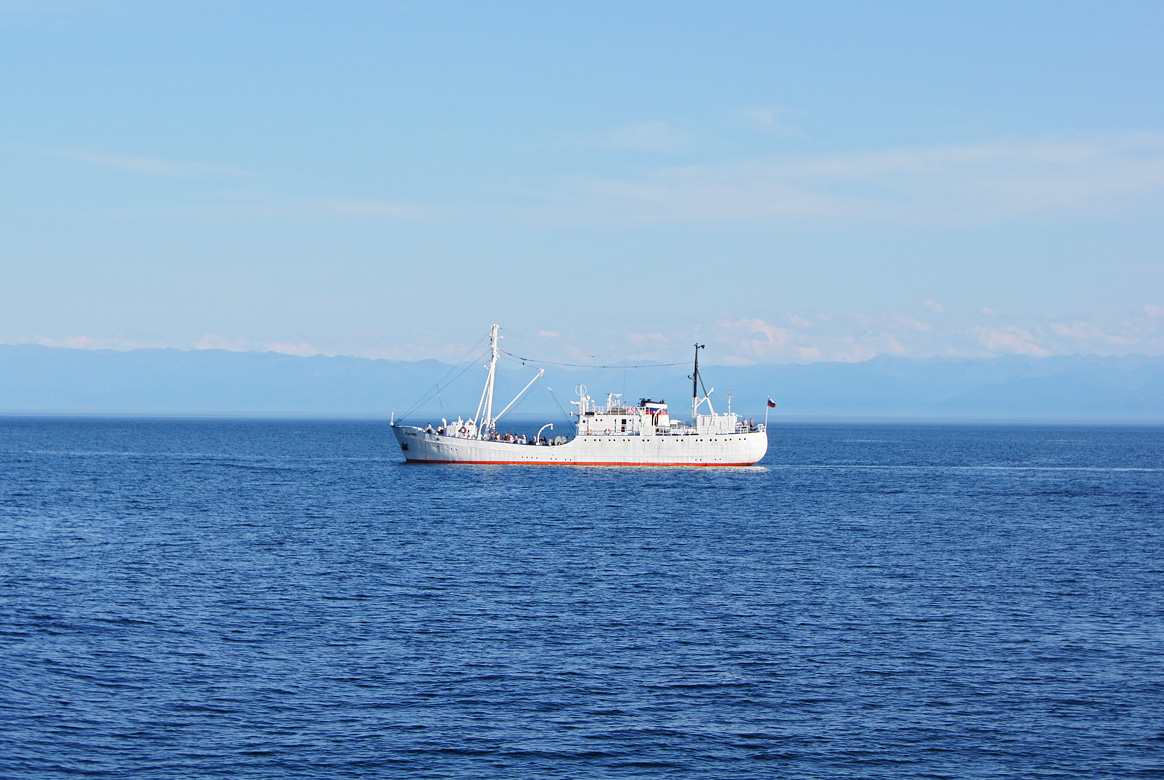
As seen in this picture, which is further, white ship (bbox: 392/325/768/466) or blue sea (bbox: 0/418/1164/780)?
white ship (bbox: 392/325/768/466)

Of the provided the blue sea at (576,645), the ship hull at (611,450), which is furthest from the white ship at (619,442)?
the blue sea at (576,645)

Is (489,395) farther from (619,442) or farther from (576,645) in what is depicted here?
(576,645)

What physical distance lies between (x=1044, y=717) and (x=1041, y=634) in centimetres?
1056

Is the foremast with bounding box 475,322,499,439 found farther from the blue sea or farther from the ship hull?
the blue sea

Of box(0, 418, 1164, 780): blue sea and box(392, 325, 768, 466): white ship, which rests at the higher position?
box(392, 325, 768, 466): white ship

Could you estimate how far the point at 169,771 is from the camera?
26.4 meters

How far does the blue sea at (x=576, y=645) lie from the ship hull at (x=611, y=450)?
42.5 metres

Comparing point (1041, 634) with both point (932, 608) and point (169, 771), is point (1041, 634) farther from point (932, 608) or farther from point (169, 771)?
point (169, 771)

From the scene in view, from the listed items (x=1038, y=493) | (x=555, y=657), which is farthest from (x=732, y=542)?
(x=1038, y=493)

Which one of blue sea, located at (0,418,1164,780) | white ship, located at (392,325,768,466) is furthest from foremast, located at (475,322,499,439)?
blue sea, located at (0,418,1164,780)

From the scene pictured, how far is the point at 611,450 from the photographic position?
126m

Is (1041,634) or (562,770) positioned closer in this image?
(562,770)

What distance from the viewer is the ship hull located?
125250 millimetres

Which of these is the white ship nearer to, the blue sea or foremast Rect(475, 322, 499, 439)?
foremast Rect(475, 322, 499, 439)
